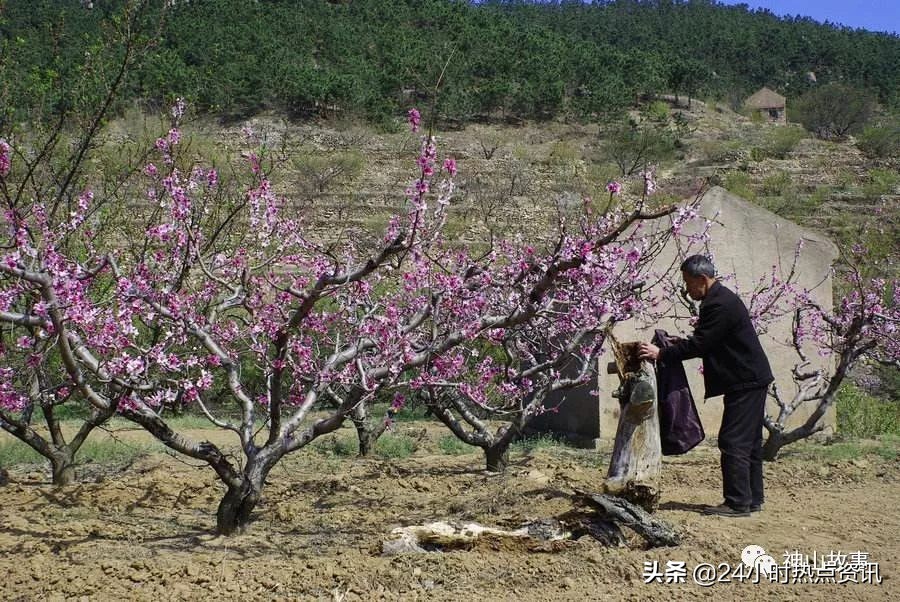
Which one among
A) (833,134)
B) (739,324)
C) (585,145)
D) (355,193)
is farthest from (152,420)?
(833,134)

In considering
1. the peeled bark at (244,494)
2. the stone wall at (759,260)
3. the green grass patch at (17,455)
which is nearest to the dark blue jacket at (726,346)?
the peeled bark at (244,494)

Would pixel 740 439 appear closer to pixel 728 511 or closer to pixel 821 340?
pixel 728 511

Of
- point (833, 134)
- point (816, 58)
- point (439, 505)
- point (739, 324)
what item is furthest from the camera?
point (816, 58)

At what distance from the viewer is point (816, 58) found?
76188 mm

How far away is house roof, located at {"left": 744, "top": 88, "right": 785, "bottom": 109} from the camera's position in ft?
197

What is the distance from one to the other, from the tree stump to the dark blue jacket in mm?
180

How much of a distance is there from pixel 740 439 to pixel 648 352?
2.56 ft

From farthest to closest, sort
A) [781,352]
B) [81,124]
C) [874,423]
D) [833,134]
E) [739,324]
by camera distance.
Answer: [833,134] < [874,423] < [781,352] < [81,124] < [739,324]

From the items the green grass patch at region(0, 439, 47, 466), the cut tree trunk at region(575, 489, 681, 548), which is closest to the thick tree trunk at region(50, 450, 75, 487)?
the green grass patch at region(0, 439, 47, 466)

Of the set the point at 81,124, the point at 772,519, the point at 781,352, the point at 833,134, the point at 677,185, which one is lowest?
the point at 772,519

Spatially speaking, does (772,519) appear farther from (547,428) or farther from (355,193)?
(355,193)

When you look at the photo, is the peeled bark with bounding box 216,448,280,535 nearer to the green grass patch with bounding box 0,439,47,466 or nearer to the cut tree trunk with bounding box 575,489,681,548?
the cut tree trunk with bounding box 575,489,681,548

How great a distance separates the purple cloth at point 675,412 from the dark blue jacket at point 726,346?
0.47ft

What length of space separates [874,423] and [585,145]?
36923mm
